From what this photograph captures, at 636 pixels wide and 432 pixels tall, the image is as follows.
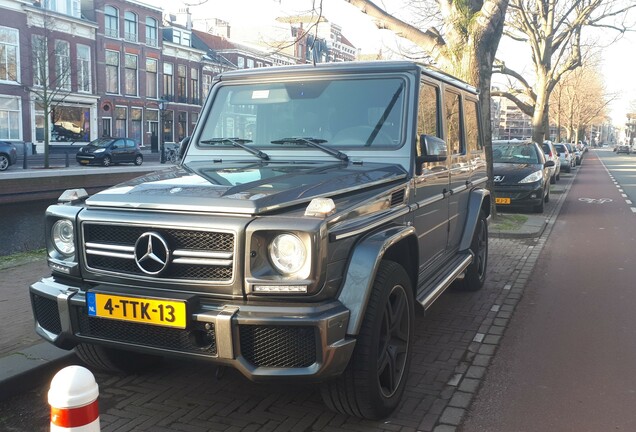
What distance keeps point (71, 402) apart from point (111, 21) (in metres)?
48.5

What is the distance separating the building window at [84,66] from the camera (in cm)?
4219

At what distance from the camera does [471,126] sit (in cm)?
640

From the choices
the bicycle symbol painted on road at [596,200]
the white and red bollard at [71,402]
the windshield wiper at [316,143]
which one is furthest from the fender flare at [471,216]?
the bicycle symbol painted on road at [596,200]

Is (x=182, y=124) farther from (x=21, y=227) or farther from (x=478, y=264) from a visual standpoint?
(x=478, y=264)

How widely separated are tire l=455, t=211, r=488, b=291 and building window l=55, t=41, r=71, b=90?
1207 inches

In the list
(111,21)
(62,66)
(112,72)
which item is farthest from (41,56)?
(111,21)

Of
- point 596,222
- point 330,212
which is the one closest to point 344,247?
point 330,212

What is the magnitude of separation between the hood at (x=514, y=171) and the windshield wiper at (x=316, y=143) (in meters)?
10.8

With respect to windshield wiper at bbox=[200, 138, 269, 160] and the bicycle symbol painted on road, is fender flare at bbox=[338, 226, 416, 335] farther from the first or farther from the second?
the bicycle symbol painted on road

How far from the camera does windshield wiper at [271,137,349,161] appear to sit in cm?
425

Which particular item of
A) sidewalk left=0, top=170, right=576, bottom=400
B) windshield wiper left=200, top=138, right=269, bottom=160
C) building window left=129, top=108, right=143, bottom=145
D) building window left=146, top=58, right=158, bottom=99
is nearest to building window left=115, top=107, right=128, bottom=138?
building window left=129, top=108, right=143, bottom=145

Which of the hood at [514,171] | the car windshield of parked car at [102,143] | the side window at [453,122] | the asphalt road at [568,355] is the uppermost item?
the car windshield of parked car at [102,143]

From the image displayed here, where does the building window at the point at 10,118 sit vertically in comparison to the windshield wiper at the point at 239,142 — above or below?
above

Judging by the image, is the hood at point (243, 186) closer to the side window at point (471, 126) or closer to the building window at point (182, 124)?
the side window at point (471, 126)
